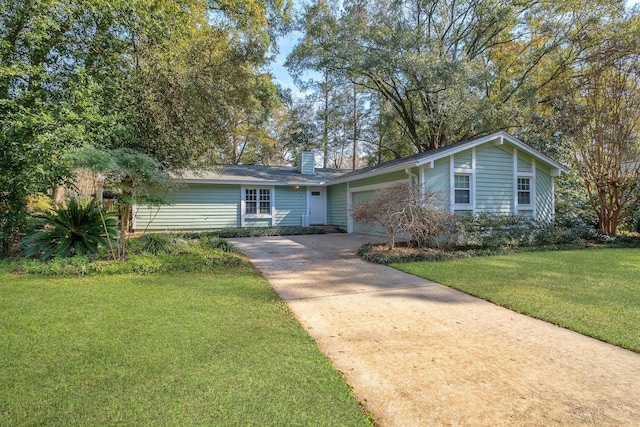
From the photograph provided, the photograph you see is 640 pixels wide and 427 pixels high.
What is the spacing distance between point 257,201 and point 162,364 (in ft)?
43.3

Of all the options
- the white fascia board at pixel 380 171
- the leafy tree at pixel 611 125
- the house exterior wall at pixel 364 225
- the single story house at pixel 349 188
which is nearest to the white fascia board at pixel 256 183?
the single story house at pixel 349 188

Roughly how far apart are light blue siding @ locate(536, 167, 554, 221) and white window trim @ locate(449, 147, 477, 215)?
322cm

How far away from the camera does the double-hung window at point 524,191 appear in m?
12.5

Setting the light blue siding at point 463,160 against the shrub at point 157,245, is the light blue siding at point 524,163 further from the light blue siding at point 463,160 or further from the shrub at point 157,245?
the shrub at point 157,245

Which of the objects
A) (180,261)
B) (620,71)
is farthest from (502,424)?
(620,71)

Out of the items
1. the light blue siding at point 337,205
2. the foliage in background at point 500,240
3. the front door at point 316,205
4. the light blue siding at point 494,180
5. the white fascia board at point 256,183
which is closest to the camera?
the foliage in background at point 500,240

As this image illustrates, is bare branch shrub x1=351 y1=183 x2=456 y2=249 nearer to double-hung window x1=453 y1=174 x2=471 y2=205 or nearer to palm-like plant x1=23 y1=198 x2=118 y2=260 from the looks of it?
double-hung window x1=453 y1=174 x2=471 y2=205

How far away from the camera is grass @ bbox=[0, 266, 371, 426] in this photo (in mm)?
2066

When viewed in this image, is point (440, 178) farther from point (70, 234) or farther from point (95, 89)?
point (70, 234)

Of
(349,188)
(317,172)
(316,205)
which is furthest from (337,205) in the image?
(317,172)

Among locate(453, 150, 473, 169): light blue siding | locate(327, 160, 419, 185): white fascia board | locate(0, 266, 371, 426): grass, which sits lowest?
locate(0, 266, 371, 426): grass

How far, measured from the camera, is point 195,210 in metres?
14.6

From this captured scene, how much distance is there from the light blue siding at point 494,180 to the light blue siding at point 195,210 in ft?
34.0

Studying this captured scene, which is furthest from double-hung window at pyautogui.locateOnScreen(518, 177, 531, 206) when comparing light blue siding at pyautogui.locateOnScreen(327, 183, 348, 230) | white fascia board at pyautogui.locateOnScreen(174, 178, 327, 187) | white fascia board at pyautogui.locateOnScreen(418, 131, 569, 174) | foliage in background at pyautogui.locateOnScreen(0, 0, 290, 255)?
foliage in background at pyautogui.locateOnScreen(0, 0, 290, 255)
